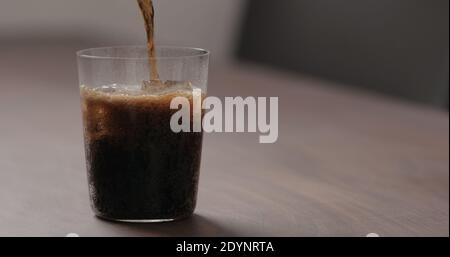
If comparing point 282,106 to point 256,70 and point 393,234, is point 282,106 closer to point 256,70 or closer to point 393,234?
point 256,70

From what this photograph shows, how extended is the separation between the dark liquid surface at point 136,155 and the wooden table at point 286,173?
0.02 m

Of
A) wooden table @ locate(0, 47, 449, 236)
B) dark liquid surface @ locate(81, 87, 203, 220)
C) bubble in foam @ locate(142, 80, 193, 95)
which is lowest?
wooden table @ locate(0, 47, 449, 236)

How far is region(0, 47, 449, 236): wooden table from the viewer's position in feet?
3.11

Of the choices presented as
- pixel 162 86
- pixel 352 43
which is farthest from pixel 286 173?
pixel 352 43

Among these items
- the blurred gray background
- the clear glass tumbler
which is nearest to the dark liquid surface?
the clear glass tumbler

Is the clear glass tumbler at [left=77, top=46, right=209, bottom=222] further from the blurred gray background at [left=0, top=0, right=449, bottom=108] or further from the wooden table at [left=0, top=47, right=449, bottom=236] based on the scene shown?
the blurred gray background at [left=0, top=0, right=449, bottom=108]

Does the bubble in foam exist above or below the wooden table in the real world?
above

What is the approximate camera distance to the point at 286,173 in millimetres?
1216

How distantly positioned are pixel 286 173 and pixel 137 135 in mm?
358

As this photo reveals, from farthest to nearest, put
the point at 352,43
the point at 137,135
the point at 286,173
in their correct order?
the point at 352,43 → the point at 286,173 → the point at 137,135

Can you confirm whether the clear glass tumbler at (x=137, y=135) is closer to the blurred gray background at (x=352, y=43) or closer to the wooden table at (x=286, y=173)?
the wooden table at (x=286, y=173)

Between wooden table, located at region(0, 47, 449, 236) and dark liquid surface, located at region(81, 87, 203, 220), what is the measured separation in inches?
0.9

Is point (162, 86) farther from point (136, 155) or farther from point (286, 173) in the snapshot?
point (286, 173)

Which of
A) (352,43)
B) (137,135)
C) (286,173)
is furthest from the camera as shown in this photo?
(352,43)
